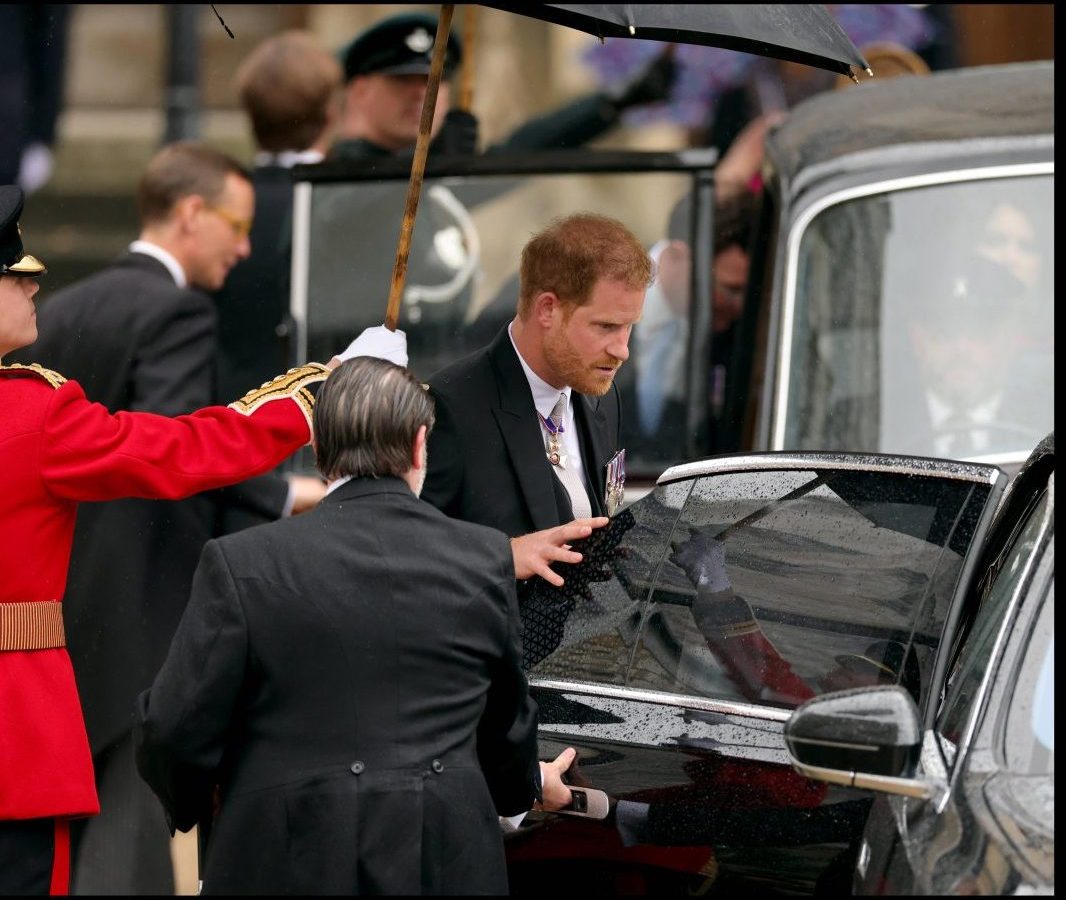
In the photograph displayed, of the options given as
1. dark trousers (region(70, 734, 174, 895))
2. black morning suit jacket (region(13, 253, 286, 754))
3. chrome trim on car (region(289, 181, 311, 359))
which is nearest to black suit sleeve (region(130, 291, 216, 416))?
black morning suit jacket (region(13, 253, 286, 754))

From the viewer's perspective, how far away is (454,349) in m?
7.02

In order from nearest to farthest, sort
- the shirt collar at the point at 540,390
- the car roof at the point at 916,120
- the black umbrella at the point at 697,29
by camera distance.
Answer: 1. the black umbrella at the point at 697,29
2. the shirt collar at the point at 540,390
3. the car roof at the point at 916,120

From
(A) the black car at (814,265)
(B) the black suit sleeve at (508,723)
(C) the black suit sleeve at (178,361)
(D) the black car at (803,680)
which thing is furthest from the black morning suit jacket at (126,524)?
(B) the black suit sleeve at (508,723)

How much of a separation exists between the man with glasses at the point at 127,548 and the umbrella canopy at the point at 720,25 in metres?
2.00

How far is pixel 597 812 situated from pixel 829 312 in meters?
3.36

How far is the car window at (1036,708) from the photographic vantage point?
3.13m

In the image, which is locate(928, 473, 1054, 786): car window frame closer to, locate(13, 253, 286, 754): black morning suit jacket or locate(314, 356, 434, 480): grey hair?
locate(314, 356, 434, 480): grey hair

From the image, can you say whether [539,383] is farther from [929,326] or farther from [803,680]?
[929,326]

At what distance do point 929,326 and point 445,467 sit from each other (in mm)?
2556

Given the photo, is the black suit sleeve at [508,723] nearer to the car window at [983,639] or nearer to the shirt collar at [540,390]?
the car window at [983,639]

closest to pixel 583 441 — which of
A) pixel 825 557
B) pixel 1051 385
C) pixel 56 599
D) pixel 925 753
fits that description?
pixel 825 557

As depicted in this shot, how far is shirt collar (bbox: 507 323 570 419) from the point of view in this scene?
459cm

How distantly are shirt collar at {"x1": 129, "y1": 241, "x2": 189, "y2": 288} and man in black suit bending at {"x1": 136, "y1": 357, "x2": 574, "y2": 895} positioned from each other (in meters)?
3.10

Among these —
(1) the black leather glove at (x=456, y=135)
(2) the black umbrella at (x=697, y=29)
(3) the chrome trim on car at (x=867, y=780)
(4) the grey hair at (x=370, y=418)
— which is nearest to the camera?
(3) the chrome trim on car at (x=867, y=780)
